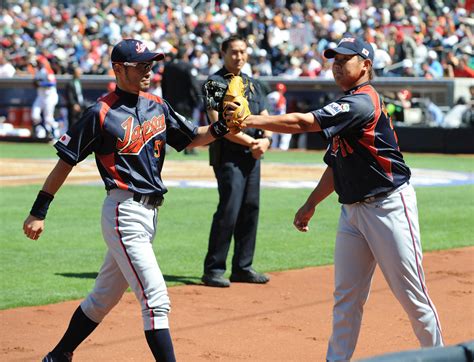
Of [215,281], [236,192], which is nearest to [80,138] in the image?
[236,192]

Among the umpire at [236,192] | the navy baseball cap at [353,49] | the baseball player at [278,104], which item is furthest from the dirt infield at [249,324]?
the baseball player at [278,104]

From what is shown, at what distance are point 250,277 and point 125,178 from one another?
11.0 ft

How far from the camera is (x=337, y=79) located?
5.14 meters

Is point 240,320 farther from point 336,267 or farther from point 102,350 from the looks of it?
point 336,267

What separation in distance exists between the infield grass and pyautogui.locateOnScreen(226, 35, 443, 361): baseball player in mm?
3071

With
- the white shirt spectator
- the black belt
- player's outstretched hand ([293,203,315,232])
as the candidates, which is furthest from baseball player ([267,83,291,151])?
the black belt

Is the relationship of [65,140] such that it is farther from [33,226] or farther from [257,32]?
[257,32]

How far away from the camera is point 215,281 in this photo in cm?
807

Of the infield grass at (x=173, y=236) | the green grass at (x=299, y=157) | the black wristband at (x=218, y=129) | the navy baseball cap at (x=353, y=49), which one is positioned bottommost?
the green grass at (x=299, y=157)

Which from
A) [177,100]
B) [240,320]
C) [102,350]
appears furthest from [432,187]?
[102,350]

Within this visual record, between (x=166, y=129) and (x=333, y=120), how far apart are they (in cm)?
112

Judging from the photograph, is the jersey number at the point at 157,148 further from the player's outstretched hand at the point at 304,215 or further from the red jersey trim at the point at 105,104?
the player's outstretched hand at the point at 304,215

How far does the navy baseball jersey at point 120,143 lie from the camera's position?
5.12 meters

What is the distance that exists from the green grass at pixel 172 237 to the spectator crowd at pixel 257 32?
10393mm
